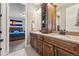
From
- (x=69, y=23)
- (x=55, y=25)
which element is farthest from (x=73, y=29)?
(x=55, y=25)

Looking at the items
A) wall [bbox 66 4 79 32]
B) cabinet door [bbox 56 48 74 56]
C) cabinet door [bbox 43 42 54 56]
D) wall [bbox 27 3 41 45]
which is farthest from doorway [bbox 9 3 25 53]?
cabinet door [bbox 56 48 74 56]

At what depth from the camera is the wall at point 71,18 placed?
230 cm

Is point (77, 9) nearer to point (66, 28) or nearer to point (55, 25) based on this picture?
point (66, 28)

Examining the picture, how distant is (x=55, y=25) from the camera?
9.77 feet

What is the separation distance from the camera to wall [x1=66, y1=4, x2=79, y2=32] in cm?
230

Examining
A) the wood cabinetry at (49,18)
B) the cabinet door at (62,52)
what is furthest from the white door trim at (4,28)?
the cabinet door at (62,52)

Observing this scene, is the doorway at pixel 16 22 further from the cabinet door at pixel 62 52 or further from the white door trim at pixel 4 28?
the cabinet door at pixel 62 52

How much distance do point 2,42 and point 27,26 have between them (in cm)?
173

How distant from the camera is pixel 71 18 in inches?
95.0

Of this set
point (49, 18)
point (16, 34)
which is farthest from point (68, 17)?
point (16, 34)

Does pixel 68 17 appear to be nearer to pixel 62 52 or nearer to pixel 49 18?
pixel 49 18

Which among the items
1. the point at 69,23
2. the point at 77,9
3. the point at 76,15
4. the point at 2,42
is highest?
the point at 77,9

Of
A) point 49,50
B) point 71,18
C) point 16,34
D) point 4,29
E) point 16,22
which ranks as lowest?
point 49,50

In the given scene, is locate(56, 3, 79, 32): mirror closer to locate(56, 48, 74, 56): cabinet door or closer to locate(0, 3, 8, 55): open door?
locate(56, 48, 74, 56): cabinet door
